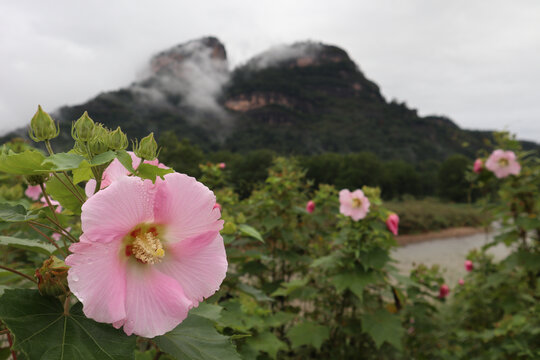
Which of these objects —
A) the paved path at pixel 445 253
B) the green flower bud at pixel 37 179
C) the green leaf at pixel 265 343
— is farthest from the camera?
the paved path at pixel 445 253

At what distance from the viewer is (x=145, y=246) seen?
1.66 feet

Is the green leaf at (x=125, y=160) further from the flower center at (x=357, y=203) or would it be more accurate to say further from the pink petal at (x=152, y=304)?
the flower center at (x=357, y=203)

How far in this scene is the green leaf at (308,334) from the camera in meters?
2.20

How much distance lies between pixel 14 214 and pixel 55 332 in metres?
0.21

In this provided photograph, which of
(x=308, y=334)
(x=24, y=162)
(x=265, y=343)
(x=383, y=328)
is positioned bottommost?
(x=308, y=334)

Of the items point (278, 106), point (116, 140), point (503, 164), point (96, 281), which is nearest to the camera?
point (96, 281)

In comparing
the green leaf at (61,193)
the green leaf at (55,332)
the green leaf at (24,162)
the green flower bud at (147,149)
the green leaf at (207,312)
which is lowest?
the green leaf at (207,312)

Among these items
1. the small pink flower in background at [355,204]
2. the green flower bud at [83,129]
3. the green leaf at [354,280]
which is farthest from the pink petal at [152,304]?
the small pink flower in background at [355,204]

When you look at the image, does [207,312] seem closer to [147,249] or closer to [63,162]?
[147,249]

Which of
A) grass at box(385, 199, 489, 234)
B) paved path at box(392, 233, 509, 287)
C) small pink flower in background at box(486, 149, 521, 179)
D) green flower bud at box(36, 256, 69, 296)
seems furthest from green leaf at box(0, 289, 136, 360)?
grass at box(385, 199, 489, 234)

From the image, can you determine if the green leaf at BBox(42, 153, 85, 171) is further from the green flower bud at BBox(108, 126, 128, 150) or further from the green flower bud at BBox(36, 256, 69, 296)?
the green flower bud at BBox(36, 256, 69, 296)

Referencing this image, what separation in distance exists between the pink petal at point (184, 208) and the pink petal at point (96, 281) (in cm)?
9

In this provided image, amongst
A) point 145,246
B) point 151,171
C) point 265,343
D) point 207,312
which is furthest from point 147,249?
point 265,343

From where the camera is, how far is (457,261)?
833 centimetres
